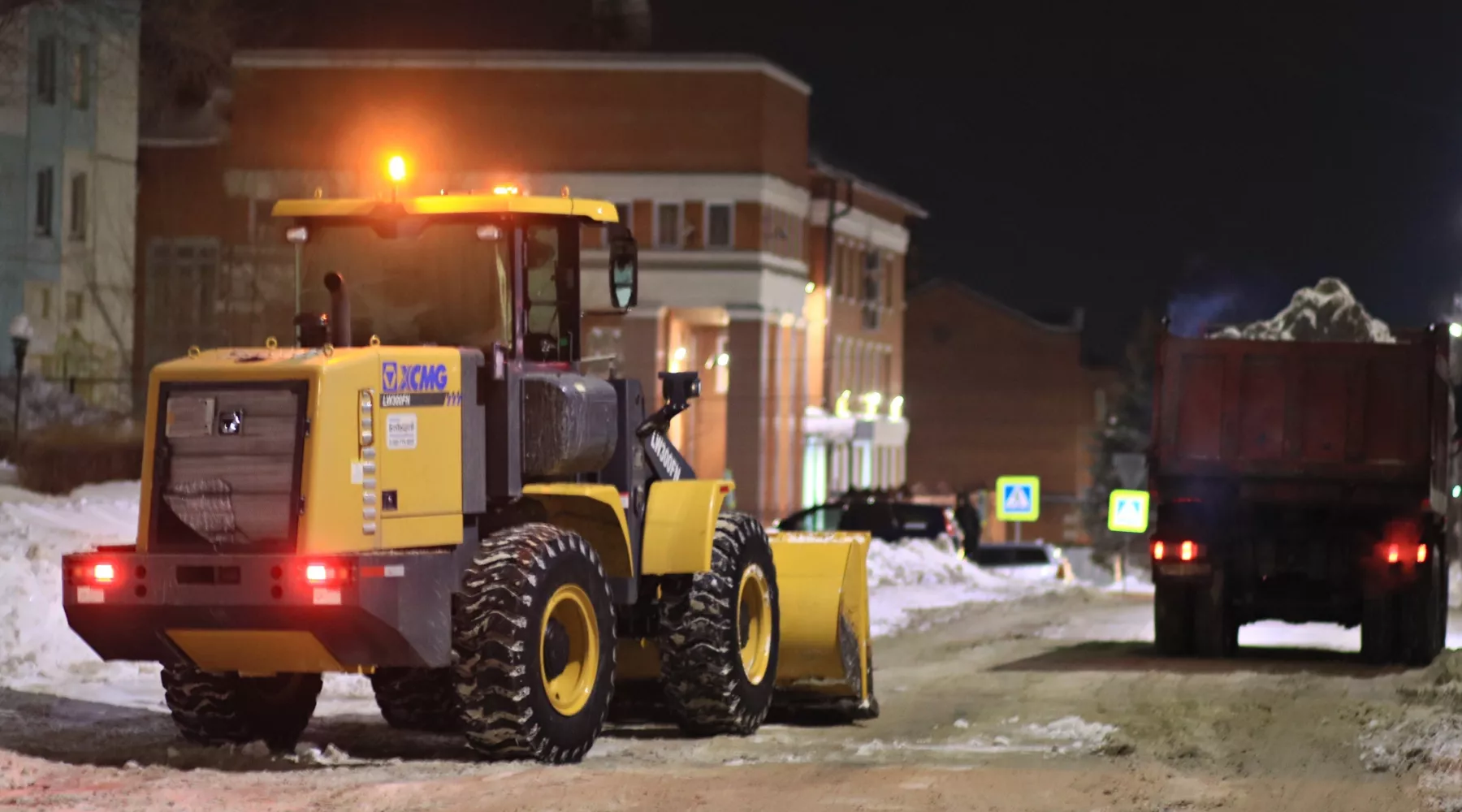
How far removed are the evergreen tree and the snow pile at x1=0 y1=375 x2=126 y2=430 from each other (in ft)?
180

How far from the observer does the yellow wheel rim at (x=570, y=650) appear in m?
14.0

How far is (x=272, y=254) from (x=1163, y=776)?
48.9 metres

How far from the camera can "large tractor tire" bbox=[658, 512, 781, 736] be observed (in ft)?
51.0

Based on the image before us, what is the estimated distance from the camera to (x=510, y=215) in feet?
48.2

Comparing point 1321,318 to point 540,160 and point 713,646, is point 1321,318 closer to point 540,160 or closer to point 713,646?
point 540,160

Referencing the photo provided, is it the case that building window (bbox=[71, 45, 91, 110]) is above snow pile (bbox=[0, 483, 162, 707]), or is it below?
above

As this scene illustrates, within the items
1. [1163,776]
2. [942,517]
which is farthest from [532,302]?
[942,517]

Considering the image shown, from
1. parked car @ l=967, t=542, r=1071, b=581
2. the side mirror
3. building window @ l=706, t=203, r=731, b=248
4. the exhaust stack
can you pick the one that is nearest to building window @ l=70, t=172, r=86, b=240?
building window @ l=706, t=203, r=731, b=248

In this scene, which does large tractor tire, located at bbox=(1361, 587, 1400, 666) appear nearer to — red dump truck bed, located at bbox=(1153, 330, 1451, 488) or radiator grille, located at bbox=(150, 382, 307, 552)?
red dump truck bed, located at bbox=(1153, 330, 1451, 488)

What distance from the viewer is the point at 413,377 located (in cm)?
1351

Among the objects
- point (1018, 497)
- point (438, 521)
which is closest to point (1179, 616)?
point (438, 521)

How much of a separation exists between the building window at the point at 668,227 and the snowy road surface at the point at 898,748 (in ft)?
140

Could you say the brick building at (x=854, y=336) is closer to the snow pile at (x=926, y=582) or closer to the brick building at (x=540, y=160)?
the brick building at (x=540, y=160)

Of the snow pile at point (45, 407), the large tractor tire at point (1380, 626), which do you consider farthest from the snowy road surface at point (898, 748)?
the snow pile at point (45, 407)
